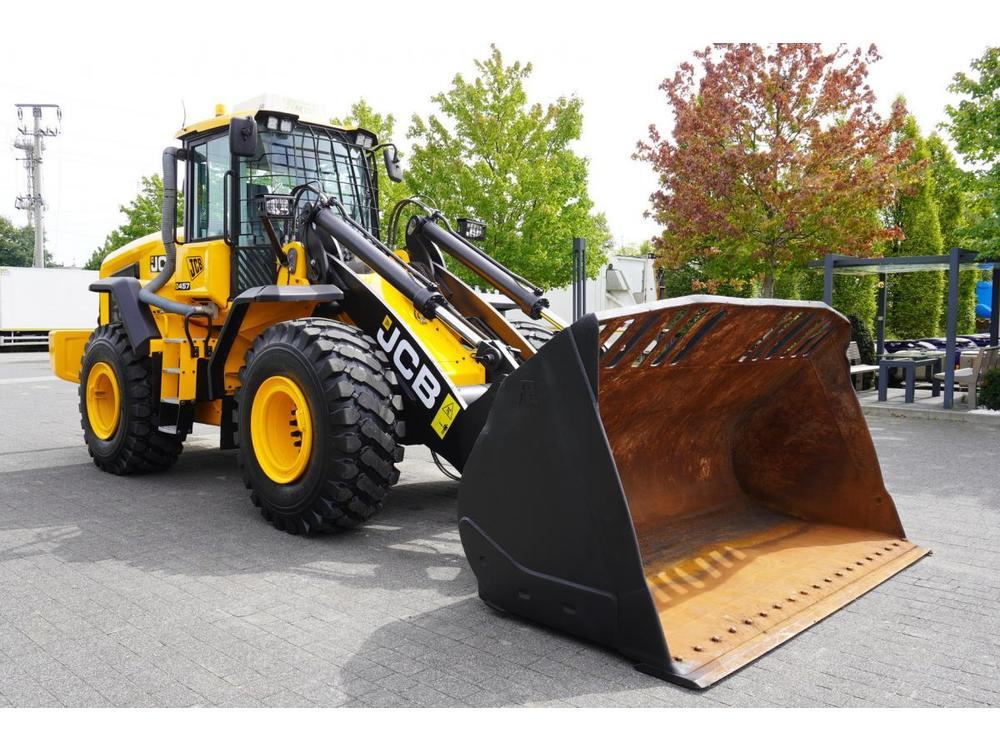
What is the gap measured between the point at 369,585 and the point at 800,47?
1241 cm

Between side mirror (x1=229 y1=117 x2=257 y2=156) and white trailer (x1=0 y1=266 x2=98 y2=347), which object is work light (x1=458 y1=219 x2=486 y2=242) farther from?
white trailer (x1=0 y1=266 x2=98 y2=347)

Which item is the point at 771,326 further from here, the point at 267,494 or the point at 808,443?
the point at 267,494

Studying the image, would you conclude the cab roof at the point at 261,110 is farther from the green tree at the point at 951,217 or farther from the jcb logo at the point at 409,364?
the green tree at the point at 951,217

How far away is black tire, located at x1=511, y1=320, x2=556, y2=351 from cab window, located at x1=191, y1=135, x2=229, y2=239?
92.9 inches

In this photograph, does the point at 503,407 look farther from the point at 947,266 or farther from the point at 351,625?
the point at 947,266

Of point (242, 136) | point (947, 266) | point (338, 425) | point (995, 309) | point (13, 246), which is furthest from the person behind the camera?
point (13, 246)

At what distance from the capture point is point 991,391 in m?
10.6

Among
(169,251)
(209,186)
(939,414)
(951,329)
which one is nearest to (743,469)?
(209,186)

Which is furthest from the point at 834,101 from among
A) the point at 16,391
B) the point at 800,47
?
the point at 16,391

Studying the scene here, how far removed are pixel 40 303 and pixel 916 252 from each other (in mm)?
26213

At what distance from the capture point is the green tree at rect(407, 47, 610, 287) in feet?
54.2

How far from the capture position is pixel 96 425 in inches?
279

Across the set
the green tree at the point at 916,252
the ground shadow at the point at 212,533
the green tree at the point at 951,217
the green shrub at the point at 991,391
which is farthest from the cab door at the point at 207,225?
the green tree at the point at 951,217

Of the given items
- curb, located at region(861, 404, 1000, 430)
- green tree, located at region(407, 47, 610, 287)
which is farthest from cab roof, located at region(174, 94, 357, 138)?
green tree, located at region(407, 47, 610, 287)
